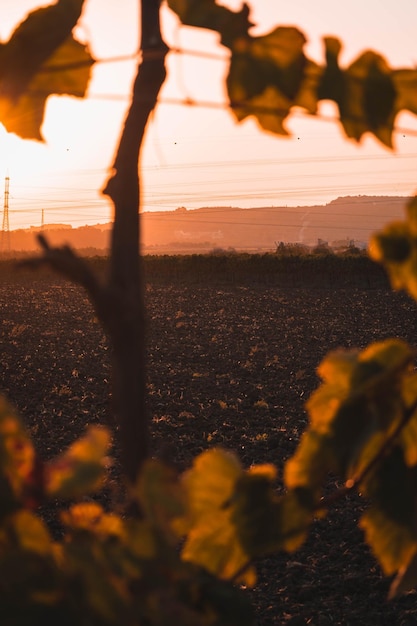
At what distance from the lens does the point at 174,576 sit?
A: 725mm

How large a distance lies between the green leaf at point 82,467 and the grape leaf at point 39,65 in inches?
19.9

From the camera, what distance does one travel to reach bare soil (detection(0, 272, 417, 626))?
6.68 metres

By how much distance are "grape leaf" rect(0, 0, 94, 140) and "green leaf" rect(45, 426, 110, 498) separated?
0.51 m

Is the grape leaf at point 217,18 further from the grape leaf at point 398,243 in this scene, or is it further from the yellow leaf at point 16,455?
the yellow leaf at point 16,455

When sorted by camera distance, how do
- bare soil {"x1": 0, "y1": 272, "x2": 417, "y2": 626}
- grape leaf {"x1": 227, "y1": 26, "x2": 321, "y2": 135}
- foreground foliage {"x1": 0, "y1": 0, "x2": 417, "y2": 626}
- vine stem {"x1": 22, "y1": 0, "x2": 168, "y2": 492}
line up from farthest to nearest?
bare soil {"x1": 0, "y1": 272, "x2": 417, "y2": 626}
grape leaf {"x1": 227, "y1": 26, "x2": 321, "y2": 135}
vine stem {"x1": 22, "y1": 0, "x2": 168, "y2": 492}
foreground foliage {"x1": 0, "y1": 0, "x2": 417, "y2": 626}

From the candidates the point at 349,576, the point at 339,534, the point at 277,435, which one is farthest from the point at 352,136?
the point at 277,435

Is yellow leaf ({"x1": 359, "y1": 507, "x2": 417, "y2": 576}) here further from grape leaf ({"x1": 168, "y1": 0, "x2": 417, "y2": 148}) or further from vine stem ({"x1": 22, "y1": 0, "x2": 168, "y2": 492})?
grape leaf ({"x1": 168, "y1": 0, "x2": 417, "y2": 148})

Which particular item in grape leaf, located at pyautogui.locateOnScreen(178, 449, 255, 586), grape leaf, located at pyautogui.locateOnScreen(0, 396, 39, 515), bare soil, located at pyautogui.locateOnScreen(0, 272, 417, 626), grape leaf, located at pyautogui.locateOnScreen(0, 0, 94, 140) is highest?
grape leaf, located at pyautogui.locateOnScreen(0, 0, 94, 140)

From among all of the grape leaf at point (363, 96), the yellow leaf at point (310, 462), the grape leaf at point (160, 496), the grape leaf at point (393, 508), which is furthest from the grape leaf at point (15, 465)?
the grape leaf at point (363, 96)

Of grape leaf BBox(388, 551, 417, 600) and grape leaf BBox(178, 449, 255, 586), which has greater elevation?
grape leaf BBox(178, 449, 255, 586)

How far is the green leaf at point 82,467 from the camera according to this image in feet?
2.20

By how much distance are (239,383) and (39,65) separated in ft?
44.0

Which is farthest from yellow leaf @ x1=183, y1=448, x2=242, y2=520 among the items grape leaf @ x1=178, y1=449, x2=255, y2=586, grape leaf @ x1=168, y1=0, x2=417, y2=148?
grape leaf @ x1=168, y1=0, x2=417, y2=148

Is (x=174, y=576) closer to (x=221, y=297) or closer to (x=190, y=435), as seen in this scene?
(x=190, y=435)
